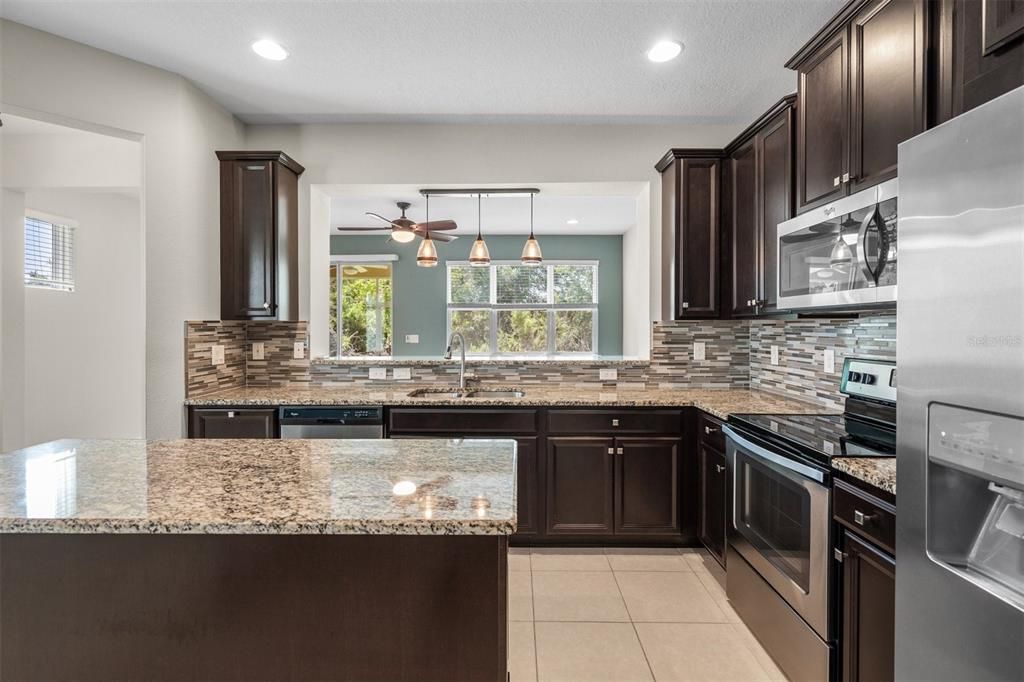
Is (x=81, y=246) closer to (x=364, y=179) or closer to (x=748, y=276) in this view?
(x=364, y=179)

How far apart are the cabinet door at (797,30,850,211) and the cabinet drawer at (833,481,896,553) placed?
3.69ft

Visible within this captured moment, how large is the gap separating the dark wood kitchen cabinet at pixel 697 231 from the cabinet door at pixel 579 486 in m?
1.06

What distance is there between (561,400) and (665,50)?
77.1 inches

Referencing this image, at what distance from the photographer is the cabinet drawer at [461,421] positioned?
3.13m

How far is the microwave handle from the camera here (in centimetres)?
173

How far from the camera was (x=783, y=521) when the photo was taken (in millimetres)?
1999

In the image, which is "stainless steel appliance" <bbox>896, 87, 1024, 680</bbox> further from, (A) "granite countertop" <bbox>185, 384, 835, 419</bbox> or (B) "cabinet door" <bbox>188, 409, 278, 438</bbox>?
(B) "cabinet door" <bbox>188, 409, 278, 438</bbox>

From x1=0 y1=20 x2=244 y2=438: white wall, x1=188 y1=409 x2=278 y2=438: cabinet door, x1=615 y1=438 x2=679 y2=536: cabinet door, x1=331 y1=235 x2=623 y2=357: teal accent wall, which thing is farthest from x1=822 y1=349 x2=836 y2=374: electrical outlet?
x1=331 y1=235 x2=623 y2=357: teal accent wall

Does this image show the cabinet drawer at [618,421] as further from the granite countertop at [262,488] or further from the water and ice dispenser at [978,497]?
the water and ice dispenser at [978,497]

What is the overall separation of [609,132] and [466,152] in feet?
3.34

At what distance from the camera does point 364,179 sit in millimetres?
3703

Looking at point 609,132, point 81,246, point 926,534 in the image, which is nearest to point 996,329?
point 926,534

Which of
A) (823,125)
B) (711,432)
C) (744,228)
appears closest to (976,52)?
(823,125)

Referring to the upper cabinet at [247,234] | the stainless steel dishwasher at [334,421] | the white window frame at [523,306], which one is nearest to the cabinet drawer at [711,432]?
the stainless steel dishwasher at [334,421]
